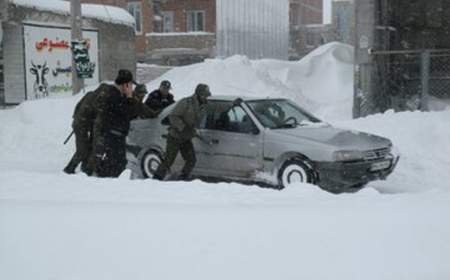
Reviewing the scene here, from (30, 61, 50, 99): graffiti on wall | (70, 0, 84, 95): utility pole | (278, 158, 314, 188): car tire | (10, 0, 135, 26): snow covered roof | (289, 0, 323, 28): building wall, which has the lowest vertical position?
(278, 158, 314, 188): car tire

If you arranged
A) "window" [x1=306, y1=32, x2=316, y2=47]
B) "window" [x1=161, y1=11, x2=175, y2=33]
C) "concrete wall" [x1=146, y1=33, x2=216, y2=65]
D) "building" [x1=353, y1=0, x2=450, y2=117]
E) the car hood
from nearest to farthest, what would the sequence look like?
the car hood
"building" [x1=353, y1=0, x2=450, y2=117]
"concrete wall" [x1=146, y1=33, x2=216, y2=65]
"window" [x1=161, y1=11, x2=175, y2=33]
"window" [x1=306, y1=32, x2=316, y2=47]

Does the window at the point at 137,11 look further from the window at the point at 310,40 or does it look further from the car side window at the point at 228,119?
the car side window at the point at 228,119

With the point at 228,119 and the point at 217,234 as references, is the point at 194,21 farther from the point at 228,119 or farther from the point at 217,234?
the point at 217,234

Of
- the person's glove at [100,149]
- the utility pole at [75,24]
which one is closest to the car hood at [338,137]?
the person's glove at [100,149]

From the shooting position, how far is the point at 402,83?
17312 mm

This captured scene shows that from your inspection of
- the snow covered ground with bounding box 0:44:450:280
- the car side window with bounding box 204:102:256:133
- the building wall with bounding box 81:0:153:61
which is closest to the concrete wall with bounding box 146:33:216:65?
the building wall with bounding box 81:0:153:61

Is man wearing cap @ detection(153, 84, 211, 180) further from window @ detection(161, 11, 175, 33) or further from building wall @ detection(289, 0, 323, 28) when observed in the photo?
building wall @ detection(289, 0, 323, 28)

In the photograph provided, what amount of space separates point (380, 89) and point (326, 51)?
294 inches

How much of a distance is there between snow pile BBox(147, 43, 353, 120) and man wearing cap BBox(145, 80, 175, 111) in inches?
227

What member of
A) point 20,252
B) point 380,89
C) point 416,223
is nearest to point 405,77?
point 380,89

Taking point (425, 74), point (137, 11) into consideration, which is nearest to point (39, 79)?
point (425, 74)

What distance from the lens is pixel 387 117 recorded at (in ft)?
39.8

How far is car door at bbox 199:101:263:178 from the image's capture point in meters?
8.52

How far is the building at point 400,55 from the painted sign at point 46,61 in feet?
22.9
